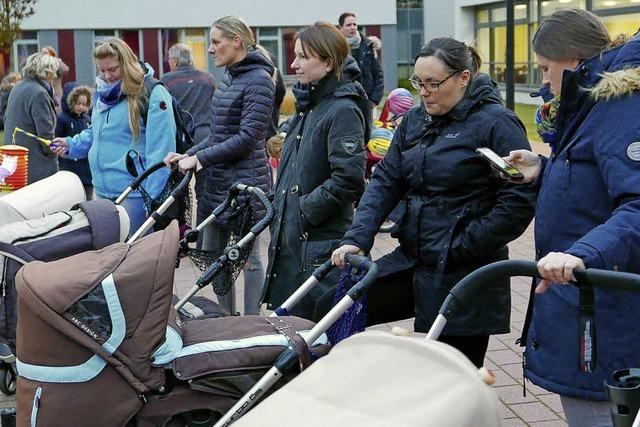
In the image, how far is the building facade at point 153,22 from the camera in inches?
1416

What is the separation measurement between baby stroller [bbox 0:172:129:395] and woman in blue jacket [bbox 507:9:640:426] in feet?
7.94

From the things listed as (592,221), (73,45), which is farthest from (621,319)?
(73,45)

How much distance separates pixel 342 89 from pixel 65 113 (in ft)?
19.6

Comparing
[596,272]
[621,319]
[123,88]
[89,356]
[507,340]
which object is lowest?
[507,340]

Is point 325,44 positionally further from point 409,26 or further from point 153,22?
point 409,26

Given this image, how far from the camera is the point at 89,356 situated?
11.7ft

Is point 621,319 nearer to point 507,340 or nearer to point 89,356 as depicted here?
point 89,356

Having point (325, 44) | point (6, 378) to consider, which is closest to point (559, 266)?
point (325, 44)

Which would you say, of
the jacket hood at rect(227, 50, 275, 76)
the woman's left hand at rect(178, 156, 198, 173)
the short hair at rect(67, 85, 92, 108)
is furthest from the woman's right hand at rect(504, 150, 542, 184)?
the short hair at rect(67, 85, 92, 108)

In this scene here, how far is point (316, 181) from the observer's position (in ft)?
16.2

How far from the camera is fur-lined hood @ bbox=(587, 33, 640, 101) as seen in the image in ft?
9.84

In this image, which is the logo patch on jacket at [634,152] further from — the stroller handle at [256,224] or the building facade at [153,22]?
the building facade at [153,22]

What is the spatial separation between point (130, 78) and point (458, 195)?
296 centimetres

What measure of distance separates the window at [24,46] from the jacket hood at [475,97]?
114 ft
